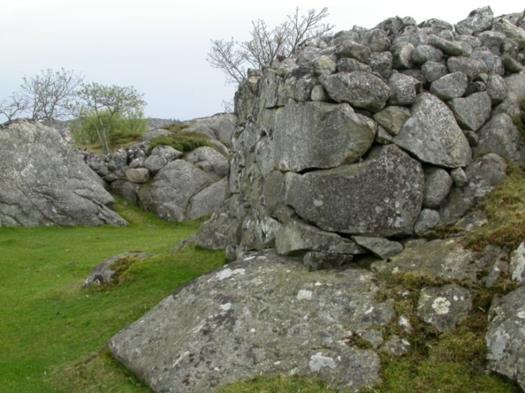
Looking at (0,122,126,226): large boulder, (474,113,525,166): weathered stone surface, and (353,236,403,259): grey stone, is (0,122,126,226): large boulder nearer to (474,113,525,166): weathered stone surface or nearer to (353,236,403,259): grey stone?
(353,236,403,259): grey stone

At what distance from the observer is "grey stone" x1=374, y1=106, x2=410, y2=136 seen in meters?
14.0

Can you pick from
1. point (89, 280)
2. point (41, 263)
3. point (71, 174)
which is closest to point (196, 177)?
point (71, 174)

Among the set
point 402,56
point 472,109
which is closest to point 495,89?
point 472,109

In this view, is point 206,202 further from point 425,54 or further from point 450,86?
point 450,86

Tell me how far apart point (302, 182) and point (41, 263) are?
1792 cm

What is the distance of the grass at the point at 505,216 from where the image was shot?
40.5 ft

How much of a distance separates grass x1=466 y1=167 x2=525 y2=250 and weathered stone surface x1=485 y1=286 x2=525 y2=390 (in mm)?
1532

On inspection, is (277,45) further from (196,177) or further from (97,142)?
(196,177)

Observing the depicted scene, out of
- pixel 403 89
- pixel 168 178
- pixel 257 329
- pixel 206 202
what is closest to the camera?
pixel 257 329

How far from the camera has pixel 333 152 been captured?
14062 millimetres

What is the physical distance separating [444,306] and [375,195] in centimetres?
295

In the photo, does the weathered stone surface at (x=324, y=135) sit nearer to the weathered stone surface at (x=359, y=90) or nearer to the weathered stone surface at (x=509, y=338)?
the weathered stone surface at (x=359, y=90)

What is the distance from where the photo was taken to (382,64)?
1480 centimetres

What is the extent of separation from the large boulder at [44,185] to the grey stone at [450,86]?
30135 mm
